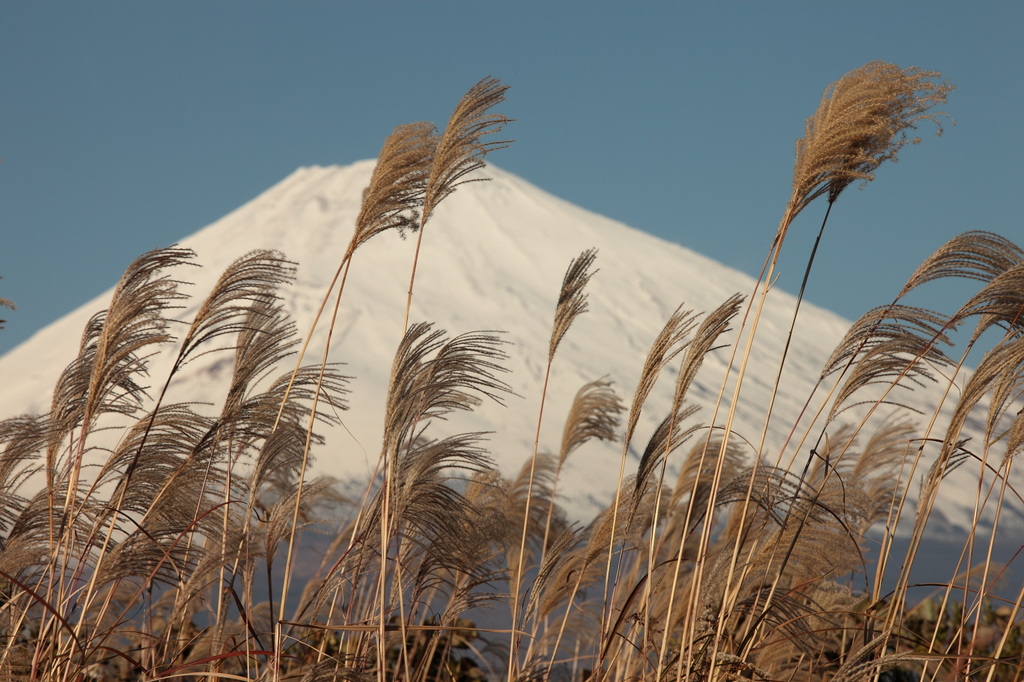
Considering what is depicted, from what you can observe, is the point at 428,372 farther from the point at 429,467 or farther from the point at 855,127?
the point at 855,127

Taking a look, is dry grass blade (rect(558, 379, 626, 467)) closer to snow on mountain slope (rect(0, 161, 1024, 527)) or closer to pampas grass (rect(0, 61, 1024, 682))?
pampas grass (rect(0, 61, 1024, 682))

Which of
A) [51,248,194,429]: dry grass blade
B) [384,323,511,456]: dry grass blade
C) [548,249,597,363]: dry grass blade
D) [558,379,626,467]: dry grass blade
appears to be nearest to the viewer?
[384,323,511,456]: dry grass blade

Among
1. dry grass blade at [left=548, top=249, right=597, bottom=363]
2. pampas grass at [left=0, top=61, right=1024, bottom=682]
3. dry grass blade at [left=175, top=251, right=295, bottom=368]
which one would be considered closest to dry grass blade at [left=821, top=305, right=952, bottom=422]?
pampas grass at [left=0, top=61, right=1024, bottom=682]

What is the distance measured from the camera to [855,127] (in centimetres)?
185

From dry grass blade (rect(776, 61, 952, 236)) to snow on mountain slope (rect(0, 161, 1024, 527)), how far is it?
27.2m

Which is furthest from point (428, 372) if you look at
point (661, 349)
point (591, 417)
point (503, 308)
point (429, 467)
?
point (503, 308)

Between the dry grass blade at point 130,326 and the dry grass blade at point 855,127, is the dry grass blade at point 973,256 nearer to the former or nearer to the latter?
the dry grass blade at point 855,127

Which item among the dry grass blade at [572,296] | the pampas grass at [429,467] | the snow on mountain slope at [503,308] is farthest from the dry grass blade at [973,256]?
the snow on mountain slope at [503,308]

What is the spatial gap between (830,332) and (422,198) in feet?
186

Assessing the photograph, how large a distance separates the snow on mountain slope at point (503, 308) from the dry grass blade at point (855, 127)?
27.2 m

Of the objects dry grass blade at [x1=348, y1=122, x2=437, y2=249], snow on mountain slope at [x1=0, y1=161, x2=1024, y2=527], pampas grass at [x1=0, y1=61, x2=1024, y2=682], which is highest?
snow on mountain slope at [x1=0, y1=161, x2=1024, y2=527]

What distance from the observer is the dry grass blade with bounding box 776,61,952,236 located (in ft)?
6.10

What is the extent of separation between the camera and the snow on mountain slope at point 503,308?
36938 mm

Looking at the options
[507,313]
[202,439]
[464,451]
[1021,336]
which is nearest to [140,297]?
[202,439]
